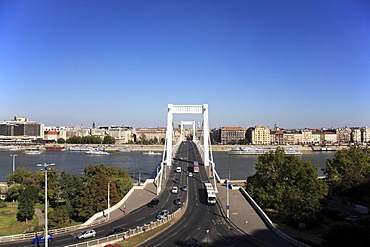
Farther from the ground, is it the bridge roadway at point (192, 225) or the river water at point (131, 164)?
the bridge roadway at point (192, 225)

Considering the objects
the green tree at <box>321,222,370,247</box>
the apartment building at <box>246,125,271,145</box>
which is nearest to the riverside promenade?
the green tree at <box>321,222,370,247</box>

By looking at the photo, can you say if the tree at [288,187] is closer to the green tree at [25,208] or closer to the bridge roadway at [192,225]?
the bridge roadway at [192,225]

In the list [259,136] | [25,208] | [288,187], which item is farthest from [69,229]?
[259,136]

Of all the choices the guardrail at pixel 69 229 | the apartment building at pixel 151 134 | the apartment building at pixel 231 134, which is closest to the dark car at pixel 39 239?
the guardrail at pixel 69 229

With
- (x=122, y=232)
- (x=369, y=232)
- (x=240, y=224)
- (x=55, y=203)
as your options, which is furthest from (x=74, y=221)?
(x=369, y=232)

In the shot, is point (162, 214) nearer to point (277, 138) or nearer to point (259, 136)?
point (259, 136)

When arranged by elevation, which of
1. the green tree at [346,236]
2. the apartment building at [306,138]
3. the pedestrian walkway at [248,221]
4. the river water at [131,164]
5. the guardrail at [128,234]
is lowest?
the river water at [131,164]

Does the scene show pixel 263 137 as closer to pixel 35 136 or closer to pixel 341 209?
pixel 35 136
